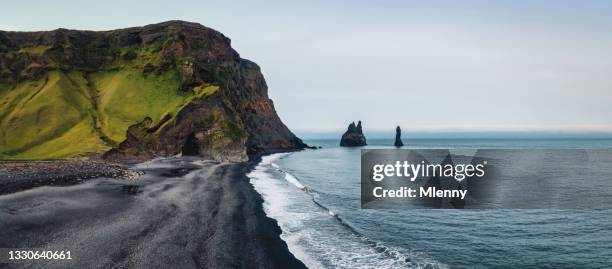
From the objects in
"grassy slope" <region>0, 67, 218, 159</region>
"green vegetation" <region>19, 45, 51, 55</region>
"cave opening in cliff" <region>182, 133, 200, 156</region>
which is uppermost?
"green vegetation" <region>19, 45, 51, 55</region>

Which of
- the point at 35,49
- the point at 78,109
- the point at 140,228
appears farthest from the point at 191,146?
the point at 35,49

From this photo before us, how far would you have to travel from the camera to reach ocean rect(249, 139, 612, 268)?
22.2m

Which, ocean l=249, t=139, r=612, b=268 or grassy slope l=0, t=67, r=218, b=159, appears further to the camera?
grassy slope l=0, t=67, r=218, b=159

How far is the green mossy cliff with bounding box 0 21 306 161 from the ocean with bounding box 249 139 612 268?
5366 centimetres

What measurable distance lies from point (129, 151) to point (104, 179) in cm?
4345

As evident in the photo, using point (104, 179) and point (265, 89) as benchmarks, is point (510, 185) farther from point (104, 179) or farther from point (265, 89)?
point (265, 89)

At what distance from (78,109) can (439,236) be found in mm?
106087

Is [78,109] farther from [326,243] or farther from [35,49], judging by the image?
[326,243]

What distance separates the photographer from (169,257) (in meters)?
19.9

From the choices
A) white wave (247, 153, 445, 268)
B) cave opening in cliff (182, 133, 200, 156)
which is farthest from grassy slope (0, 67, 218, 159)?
white wave (247, 153, 445, 268)

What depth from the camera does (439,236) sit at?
91.8 ft

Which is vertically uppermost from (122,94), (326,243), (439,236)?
(122,94)

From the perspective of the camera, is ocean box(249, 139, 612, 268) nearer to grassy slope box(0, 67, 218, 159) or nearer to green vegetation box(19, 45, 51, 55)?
grassy slope box(0, 67, 218, 159)

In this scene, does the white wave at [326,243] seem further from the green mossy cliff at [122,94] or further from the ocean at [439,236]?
the green mossy cliff at [122,94]
